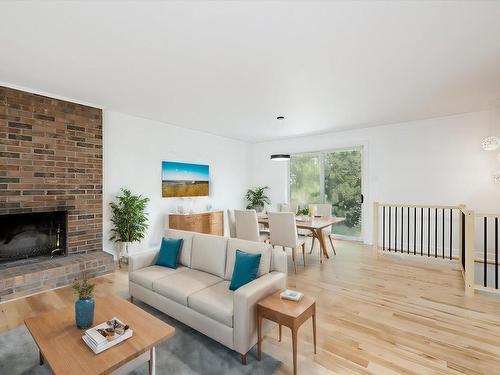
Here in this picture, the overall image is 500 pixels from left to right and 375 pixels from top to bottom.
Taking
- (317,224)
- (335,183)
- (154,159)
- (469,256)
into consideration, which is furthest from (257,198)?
(469,256)

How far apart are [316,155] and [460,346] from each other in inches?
200

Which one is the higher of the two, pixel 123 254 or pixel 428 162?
pixel 428 162

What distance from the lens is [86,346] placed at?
1.62 metres

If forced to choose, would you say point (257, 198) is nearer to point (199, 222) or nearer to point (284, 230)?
point (199, 222)

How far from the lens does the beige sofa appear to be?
1984mm

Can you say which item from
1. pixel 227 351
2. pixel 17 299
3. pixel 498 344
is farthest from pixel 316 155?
pixel 17 299

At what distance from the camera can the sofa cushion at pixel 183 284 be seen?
239 cm

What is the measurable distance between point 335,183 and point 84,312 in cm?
575

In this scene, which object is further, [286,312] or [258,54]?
[258,54]

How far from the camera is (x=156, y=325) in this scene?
1.85 metres

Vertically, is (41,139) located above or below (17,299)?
above

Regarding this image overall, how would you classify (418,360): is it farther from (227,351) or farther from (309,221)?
(309,221)

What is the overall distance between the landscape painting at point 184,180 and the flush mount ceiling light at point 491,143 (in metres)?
5.42

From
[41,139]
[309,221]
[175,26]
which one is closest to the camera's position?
[175,26]
